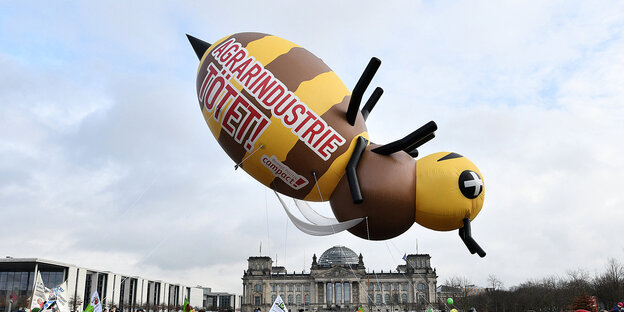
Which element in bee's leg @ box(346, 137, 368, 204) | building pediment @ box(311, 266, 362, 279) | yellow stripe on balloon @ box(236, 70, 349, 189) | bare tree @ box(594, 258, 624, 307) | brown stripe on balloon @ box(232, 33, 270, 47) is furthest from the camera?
building pediment @ box(311, 266, 362, 279)

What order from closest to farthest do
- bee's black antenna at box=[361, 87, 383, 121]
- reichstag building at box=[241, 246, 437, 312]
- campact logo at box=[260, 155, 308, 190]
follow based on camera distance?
campact logo at box=[260, 155, 308, 190]
bee's black antenna at box=[361, 87, 383, 121]
reichstag building at box=[241, 246, 437, 312]

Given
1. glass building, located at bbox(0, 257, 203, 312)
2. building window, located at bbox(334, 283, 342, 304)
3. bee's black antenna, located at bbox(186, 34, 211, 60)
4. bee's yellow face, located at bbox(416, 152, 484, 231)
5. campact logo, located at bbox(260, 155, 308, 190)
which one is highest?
bee's black antenna, located at bbox(186, 34, 211, 60)

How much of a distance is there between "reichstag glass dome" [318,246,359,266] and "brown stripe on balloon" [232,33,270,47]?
11855 centimetres

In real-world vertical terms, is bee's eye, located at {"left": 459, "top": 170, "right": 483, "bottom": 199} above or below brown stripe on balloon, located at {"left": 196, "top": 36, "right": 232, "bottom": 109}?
below

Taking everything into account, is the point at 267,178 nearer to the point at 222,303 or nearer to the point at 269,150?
the point at 269,150

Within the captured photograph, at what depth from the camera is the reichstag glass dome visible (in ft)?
425

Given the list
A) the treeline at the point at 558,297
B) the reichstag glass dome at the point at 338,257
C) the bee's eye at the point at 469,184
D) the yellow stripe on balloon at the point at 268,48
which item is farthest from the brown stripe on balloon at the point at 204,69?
the reichstag glass dome at the point at 338,257

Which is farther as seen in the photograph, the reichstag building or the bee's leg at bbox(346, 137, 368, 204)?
the reichstag building

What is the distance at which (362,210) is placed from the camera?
36.9 feet

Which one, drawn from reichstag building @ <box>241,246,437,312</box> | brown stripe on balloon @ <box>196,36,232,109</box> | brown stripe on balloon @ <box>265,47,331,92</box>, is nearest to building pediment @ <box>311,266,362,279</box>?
reichstag building @ <box>241,246,437,312</box>

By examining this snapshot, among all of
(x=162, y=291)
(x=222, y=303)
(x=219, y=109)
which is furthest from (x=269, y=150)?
(x=222, y=303)

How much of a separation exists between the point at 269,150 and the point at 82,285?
7606 cm

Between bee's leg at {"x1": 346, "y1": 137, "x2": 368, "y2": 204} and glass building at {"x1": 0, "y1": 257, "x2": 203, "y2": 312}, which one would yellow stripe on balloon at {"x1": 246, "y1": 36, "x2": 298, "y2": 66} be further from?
glass building at {"x1": 0, "y1": 257, "x2": 203, "y2": 312}

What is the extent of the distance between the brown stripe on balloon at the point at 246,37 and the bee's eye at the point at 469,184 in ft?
22.3
